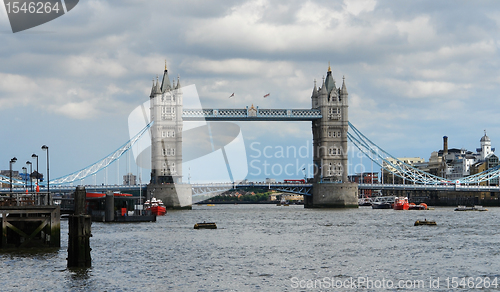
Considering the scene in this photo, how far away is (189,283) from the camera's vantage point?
32406mm

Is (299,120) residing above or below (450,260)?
above

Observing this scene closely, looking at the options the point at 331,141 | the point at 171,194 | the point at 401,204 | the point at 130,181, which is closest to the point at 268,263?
the point at 401,204

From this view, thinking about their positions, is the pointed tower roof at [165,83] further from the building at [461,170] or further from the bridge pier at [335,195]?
the building at [461,170]

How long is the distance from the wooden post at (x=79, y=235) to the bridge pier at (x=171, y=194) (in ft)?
285

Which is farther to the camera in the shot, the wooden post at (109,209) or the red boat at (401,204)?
the red boat at (401,204)

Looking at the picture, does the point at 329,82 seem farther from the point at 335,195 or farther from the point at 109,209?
the point at 109,209

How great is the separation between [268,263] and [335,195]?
90.9 metres

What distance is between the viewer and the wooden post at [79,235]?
111ft

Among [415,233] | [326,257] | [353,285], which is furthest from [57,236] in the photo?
[415,233]

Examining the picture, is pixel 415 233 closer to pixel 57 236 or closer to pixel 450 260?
pixel 450 260

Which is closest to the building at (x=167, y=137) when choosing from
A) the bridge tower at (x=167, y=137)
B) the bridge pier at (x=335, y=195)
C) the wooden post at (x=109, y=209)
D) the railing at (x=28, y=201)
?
the bridge tower at (x=167, y=137)

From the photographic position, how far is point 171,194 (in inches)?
4835

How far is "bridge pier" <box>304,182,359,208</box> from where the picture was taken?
129 m

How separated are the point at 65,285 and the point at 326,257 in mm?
15774
